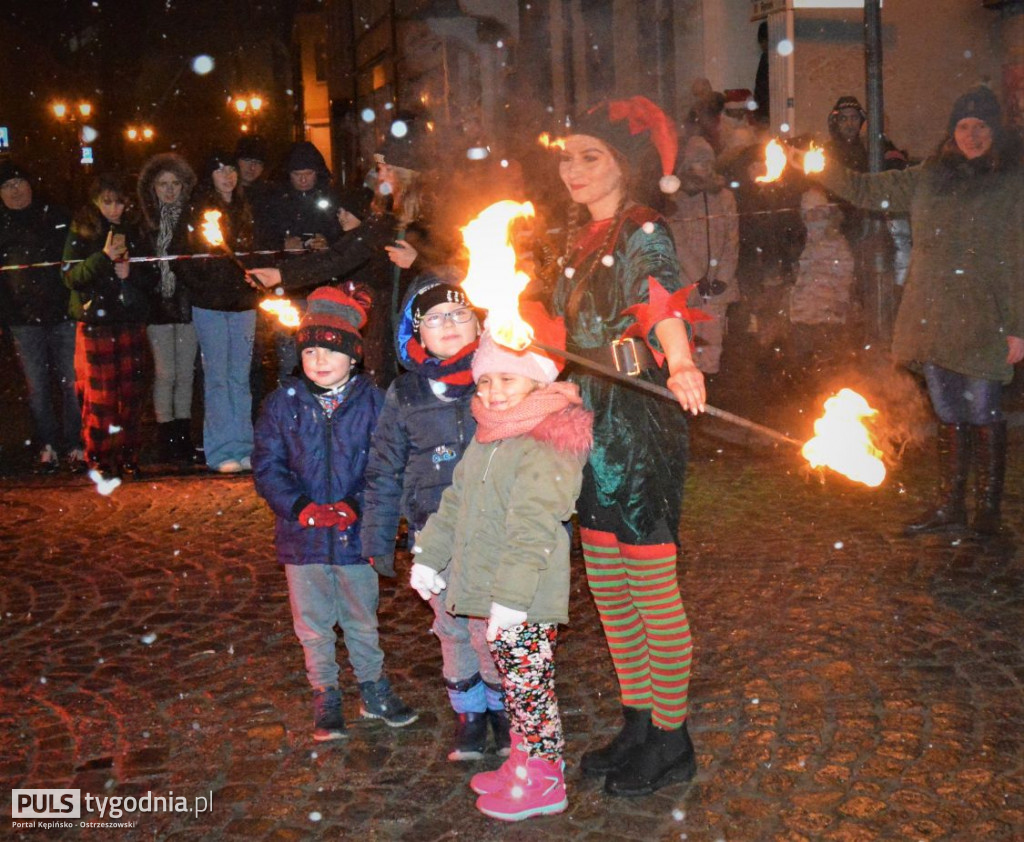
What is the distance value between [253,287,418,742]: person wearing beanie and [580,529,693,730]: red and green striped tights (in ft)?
3.16

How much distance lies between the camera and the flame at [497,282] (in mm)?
3729

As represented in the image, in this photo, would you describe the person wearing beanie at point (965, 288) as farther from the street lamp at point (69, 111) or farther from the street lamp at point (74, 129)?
the street lamp at point (69, 111)

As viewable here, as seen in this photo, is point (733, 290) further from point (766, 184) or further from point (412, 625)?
point (412, 625)

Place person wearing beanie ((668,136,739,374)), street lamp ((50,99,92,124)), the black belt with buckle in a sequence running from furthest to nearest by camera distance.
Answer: street lamp ((50,99,92,124)) → person wearing beanie ((668,136,739,374)) → the black belt with buckle

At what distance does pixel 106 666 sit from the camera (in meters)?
5.43

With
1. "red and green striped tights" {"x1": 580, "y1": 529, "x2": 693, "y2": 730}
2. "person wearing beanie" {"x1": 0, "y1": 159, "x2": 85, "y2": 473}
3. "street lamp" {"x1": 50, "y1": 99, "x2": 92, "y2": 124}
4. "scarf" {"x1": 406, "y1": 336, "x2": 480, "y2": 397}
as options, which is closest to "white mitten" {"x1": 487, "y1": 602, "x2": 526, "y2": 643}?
"red and green striped tights" {"x1": 580, "y1": 529, "x2": 693, "y2": 730}

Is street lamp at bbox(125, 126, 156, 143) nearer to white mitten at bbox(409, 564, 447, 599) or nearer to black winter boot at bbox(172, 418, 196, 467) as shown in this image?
black winter boot at bbox(172, 418, 196, 467)

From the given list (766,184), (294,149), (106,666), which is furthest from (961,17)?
(106,666)

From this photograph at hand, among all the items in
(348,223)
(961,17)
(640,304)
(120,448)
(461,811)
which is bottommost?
(461,811)

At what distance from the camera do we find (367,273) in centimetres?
691

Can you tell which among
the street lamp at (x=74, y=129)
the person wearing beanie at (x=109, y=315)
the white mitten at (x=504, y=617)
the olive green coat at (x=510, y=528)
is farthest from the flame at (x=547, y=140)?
the street lamp at (x=74, y=129)

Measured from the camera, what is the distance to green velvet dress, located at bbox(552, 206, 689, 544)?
388 cm

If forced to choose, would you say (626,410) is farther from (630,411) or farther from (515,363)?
(515,363)

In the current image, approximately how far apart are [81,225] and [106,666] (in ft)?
15.6
